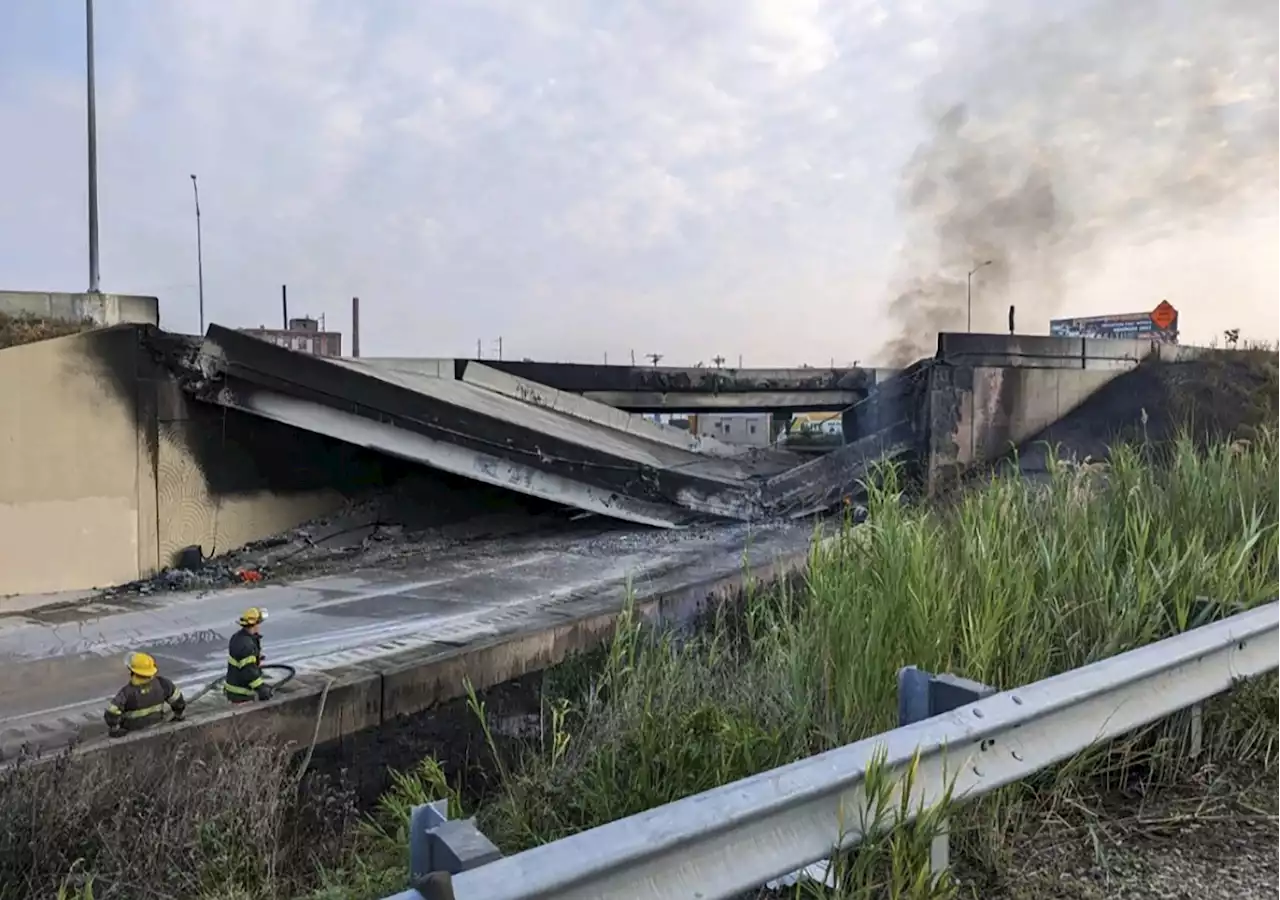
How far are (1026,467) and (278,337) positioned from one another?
20.7m

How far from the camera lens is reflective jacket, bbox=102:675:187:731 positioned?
198 inches

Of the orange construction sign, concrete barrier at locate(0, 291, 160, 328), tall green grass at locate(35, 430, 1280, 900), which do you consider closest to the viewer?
tall green grass at locate(35, 430, 1280, 900)

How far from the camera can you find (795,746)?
9.80 ft

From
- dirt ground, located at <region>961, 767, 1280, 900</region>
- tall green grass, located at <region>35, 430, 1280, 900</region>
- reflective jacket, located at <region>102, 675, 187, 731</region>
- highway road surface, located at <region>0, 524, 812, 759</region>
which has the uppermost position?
tall green grass, located at <region>35, 430, 1280, 900</region>

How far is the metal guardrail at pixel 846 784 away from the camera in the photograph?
175cm

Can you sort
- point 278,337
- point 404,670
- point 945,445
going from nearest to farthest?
point 404,670
point 945,445
point 278,337

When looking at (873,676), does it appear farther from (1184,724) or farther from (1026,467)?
(1026,467)

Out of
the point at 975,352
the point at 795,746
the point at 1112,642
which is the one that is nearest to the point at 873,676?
the point at 795,746

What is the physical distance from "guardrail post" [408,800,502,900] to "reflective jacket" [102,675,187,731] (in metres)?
3.92

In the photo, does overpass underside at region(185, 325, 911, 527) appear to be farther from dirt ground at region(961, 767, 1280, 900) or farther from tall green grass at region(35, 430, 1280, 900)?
dirt ground at region(961, 767, 1280, 900)

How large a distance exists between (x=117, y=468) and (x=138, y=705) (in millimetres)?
6243

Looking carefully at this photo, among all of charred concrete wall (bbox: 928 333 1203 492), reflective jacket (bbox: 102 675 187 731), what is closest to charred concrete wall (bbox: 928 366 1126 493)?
charred concrete wall (bbox: 928 333 1203 492)

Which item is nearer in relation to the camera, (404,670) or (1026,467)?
(404,670)

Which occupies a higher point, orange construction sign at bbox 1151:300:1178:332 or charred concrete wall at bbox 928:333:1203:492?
orange construction sign at bbox 1151:300:1178:332
